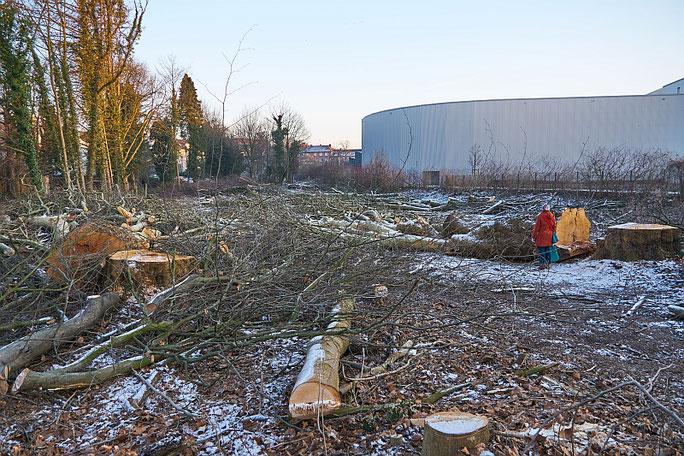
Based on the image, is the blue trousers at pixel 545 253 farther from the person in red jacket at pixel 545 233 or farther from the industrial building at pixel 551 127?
the industrial building at pixel 551 127

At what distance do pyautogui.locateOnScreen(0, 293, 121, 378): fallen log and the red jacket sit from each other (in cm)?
670

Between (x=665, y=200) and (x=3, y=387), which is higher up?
(x=665, y=200)

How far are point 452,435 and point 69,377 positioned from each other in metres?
2.74

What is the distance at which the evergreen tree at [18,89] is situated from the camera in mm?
12039

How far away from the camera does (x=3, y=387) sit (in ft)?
10.3

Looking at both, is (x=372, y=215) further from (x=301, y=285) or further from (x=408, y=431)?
(x=408, y=431)

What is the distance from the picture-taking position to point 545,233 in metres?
7.99

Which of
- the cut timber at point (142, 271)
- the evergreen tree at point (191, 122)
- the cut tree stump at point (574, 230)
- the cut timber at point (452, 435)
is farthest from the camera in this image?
the evergreen tree at point (191, 122)

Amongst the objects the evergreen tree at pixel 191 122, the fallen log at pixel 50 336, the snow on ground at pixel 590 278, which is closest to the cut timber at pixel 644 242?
the snow on ground at pixel 590 278

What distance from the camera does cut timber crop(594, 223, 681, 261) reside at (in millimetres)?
7859

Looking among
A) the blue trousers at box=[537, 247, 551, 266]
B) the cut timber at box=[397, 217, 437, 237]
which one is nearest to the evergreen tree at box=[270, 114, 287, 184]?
the cut timber at box=[397, 217, 437, 237]

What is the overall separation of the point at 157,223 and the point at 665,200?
43.2 ft

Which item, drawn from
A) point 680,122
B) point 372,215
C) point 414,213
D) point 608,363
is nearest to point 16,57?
point 372,215

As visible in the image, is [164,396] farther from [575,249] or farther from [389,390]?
[575,249]
